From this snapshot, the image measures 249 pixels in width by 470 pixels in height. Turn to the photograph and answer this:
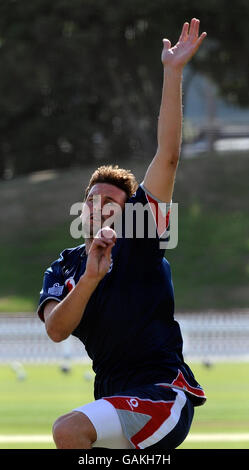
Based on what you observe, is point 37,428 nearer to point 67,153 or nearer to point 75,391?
point 75,391

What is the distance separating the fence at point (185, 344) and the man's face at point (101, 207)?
1056cm

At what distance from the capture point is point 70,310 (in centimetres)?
452

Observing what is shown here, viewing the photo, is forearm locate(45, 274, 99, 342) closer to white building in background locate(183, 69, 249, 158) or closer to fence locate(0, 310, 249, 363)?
fence locate(0, 310, 249, 363)

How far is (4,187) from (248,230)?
8.26 meters

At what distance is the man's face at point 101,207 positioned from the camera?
4.77 m

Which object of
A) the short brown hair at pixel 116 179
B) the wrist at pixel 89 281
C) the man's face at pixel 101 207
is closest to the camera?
the wrist at pixel 89 281

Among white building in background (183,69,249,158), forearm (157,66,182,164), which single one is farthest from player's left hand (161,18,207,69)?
white building in background (183,69,249,158)

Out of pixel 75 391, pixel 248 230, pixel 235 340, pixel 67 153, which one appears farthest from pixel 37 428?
pixel 67 153

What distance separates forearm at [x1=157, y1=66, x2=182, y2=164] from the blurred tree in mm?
25143

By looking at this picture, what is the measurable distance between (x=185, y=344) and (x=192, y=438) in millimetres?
6680

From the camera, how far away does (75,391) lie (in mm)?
13141

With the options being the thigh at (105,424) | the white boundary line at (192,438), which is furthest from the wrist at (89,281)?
the white boundary line at (192,438)

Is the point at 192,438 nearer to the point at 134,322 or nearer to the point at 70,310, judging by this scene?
the point at 134,322

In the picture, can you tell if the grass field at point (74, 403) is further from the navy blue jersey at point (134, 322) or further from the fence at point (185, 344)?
the navy blue jersey at point (134, 322)
